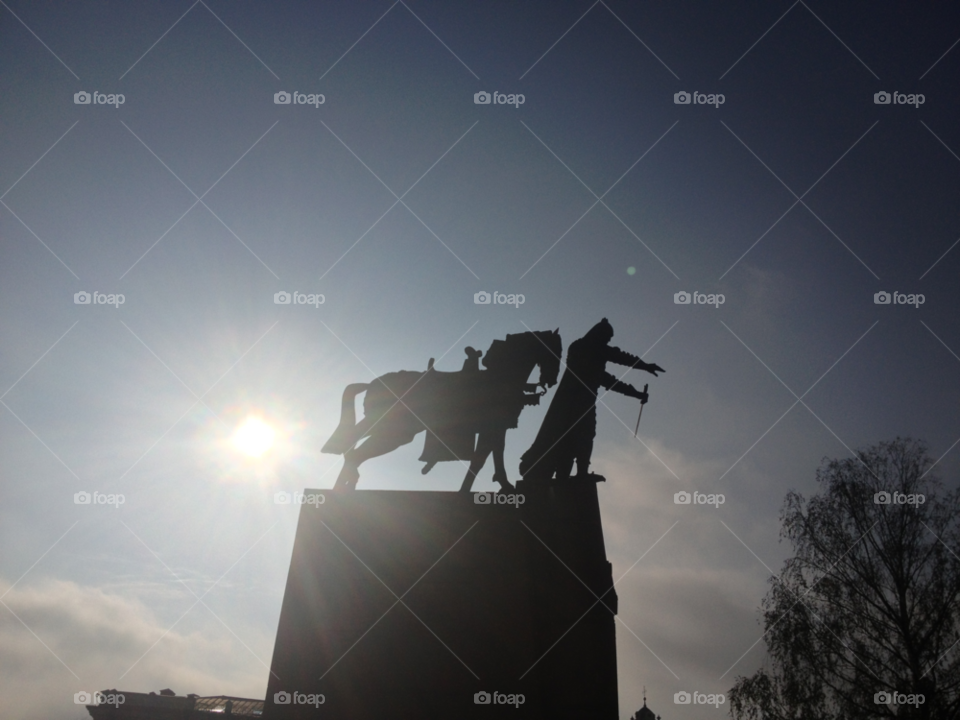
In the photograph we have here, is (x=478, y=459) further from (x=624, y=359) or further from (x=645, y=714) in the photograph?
(x=645, y=714)

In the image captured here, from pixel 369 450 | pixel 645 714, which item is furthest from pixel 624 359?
pixel 645 714

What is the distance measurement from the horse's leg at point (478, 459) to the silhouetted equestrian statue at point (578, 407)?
618mm

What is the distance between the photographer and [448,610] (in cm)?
762

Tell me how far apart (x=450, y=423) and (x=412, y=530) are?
163 centimetres

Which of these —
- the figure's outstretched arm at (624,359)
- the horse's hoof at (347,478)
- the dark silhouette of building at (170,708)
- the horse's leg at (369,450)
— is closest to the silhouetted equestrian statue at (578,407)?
the figure's outstretched arm at (624,359)

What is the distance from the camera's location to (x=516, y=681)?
7234 millimetres

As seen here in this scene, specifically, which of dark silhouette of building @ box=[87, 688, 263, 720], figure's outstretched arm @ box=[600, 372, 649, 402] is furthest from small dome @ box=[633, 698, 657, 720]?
figure's outstretched arm @ box=[600, 372, 649, 402]

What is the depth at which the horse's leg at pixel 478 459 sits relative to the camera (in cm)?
851

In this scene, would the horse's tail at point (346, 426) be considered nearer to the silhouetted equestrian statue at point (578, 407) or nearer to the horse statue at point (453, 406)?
the horse statue at point (453, 406)

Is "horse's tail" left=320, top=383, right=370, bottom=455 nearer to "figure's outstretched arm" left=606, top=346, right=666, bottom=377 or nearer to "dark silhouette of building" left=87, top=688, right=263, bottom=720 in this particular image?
"figure's outstretched arm" left=606, top=346, right=666, bottom=377

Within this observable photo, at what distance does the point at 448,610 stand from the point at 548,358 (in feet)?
12.1

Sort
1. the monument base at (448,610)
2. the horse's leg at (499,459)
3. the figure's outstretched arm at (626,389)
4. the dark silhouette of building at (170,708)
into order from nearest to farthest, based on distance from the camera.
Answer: the monument base at (448,610) → the horse's leg at (499,459) → the figure's outstretched arm at (626,389) → the dark silhouette of building at (170,708)

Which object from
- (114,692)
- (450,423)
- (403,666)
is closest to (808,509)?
(450,423)

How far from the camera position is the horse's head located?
29.7 ft
